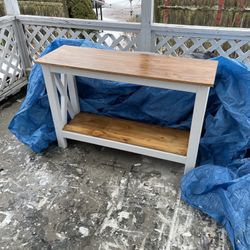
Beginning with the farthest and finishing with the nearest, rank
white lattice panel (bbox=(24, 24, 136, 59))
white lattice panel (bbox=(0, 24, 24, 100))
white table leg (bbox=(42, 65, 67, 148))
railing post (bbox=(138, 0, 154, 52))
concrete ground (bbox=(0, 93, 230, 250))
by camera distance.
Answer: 1. white lattice panel (bbox=(0, 24, 24, 100))
2. white lattice panel (bbox=(24, 24, 136, 59))
3. railing post (bbox=(138, 0, 154, 52))
4. white table leg (bbox=(42, 65, 67, 148))
5. concrete ground (bbox=(0, 93, 230, 250))

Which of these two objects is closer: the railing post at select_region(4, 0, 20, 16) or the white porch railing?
the white porch railing

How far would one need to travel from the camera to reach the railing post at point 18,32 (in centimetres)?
261

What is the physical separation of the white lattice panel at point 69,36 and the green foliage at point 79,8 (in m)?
1.17

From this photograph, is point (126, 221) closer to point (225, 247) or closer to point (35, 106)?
point (225, 247)

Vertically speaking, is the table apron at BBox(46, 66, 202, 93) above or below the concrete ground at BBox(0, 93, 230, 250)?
above

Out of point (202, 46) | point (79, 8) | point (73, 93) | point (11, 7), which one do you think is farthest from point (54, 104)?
point (79, 8)

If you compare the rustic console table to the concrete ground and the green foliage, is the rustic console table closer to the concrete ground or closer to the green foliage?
the concrete ground

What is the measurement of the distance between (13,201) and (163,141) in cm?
109

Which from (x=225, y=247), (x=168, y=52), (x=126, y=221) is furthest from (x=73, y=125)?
(x=225, y=247)

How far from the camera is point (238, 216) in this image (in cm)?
126

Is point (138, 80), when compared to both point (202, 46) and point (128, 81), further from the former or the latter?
point (202, 46)

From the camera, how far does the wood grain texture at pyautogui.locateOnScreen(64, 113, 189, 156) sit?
1692 millimetres

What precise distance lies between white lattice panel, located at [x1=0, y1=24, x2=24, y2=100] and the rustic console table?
1095mm

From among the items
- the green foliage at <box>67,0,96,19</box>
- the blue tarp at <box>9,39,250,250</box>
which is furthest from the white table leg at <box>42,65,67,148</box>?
the green foliage at <box>67,0,96,19</box>
